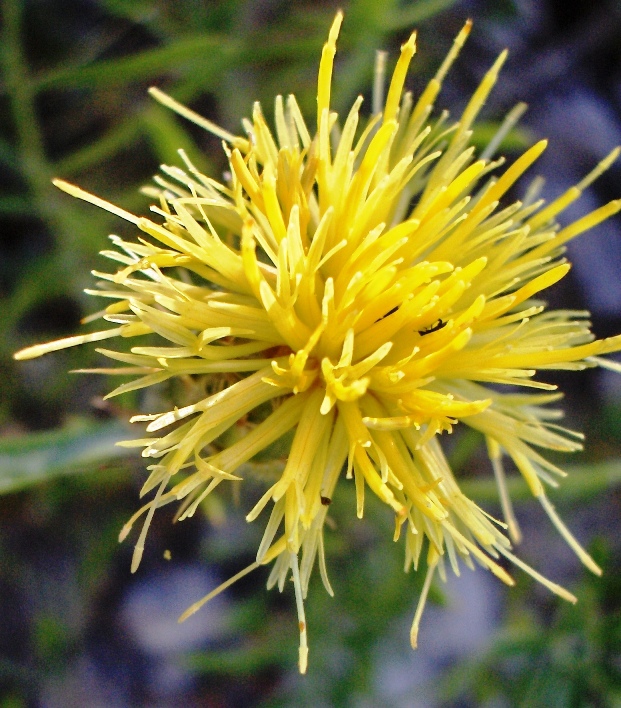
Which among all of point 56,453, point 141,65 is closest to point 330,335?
point 56,453

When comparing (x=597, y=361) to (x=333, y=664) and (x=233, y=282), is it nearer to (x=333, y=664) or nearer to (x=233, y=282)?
(x=233, y=282)

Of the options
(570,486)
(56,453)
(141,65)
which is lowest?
(570,486)

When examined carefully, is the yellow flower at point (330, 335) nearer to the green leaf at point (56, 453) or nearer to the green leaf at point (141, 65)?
the green leaf at point (56, 453)

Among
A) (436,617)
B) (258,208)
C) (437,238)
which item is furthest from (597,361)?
(436,617)

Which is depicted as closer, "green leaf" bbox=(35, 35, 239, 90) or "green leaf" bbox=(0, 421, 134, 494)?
"green leaf" bbox=(0, 421, 134, 494)

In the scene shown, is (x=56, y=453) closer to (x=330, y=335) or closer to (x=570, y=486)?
(x=330, y=335)

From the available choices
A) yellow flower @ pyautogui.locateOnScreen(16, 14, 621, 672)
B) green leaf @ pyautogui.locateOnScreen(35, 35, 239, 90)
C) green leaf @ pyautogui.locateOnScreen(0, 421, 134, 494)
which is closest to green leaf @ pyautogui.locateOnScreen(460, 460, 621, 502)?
yellow flower @ pyautogui.locateOnScreen(16, 14, 621, 672)

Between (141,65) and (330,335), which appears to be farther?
(141,65)

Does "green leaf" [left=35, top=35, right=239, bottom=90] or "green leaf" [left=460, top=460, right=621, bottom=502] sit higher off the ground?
"green leaf" [left=35, top=35, right=239, bottom=90]

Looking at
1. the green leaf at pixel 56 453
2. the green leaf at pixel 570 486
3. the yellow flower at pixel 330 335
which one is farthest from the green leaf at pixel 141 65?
the green leaf at pixel 570 486

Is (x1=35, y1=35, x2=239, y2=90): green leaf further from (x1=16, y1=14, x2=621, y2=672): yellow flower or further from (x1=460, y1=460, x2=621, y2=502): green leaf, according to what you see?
(x1=460, y1=460, x2=621, y2=502): green leaf
